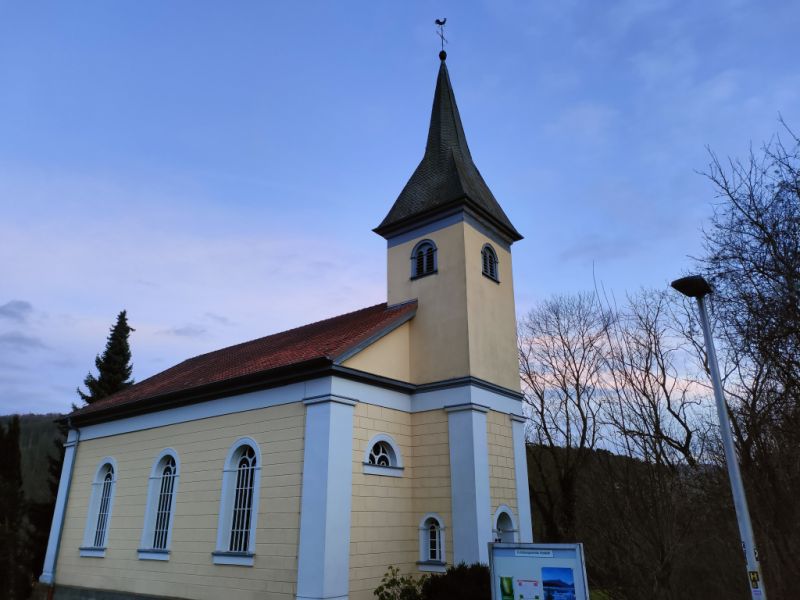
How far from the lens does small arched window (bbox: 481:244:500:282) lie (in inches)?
663

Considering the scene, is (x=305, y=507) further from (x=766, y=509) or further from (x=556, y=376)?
(x=556, y=376)

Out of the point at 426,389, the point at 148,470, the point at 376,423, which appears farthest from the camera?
the point at 148,470

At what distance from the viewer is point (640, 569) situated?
10.9m

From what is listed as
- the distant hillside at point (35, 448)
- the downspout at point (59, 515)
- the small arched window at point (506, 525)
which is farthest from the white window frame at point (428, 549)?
the distant hillside at point (35, 448)

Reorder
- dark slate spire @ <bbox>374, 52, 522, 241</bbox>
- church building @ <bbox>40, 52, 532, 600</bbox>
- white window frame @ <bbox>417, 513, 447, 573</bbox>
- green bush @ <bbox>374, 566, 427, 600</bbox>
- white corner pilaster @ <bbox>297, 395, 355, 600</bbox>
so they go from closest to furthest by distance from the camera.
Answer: white corner pilaster @ <bbox>297, 395, 355, 600</bbox>
green bush @ <bbox>374, 566, 427, 600</bbox>
church building @ <bbox>40, 52, 532, 600</bbox>
white window frame @ <bbox>417, 513, 447, 573</bbox>
dark slate spire @ <bbox>374, 52, 522, 241</bbox>

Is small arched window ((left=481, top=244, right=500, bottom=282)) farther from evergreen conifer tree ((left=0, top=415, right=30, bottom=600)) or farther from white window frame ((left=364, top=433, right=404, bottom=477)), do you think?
evergreen conifer tree ((left=0, top=415, right=30, bottom=600))

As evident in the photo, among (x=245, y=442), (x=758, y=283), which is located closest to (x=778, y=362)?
(x=758, y=283)

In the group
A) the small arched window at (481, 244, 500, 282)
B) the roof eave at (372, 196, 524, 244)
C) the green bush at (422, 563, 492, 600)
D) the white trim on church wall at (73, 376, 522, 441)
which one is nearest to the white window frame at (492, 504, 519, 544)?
the white trim on church wall at (73, 376, 522, 441)

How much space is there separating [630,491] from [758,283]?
4872mm

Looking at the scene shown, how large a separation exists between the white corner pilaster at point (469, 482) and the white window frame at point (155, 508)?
7892mm

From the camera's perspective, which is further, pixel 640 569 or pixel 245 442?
pixel 245 442

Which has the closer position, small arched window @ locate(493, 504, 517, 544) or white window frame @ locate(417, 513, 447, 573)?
white window frame @ locate(417, 513, 447, 573)

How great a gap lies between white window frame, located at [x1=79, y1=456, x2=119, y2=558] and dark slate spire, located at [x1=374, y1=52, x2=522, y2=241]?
1199 cm

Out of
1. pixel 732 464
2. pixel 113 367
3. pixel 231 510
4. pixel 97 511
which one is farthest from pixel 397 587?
pixel 113 367
